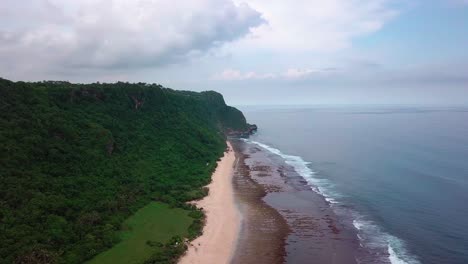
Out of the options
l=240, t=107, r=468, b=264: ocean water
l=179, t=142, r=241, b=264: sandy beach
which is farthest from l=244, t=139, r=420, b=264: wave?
l=179, t=142, r=241, b=264: sandy beach

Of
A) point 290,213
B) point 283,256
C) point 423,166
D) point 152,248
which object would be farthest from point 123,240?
point 423,166

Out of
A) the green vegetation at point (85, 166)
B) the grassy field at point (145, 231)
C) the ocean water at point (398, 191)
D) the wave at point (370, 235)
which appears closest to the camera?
the grassy field at point (145, 231)

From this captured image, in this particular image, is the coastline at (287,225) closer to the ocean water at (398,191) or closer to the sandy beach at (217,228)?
the sandy beach at (217,228)

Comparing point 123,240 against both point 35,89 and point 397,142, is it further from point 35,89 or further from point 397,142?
point 397,142

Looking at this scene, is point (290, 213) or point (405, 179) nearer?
point (290, 213)

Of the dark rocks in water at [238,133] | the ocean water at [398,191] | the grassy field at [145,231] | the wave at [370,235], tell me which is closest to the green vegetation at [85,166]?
the grassy field at [145,231]
